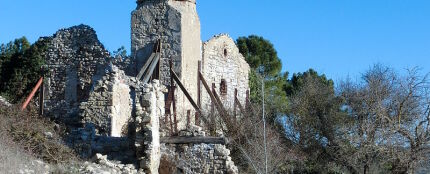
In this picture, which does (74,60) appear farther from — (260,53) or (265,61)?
(260,53)

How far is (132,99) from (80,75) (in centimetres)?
562

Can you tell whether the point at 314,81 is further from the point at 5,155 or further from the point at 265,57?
the point at 5,155

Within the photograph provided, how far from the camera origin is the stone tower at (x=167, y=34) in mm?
25016

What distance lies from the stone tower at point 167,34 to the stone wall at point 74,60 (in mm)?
1410

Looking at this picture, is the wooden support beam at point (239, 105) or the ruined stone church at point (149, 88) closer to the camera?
the ruined stone church at point (149, 88)

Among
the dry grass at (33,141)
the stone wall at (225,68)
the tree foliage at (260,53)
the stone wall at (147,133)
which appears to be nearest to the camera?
the dry grass at (33,141)

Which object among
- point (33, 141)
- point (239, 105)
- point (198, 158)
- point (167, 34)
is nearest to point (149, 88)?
point (198, 158)

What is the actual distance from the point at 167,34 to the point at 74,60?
3001mm

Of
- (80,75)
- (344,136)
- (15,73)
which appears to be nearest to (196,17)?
(80,75)

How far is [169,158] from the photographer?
19578 millimetres

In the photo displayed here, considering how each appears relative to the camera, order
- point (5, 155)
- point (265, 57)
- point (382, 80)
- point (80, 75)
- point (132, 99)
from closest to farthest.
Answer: point (5, 155)
point (132, 99)
point (80, 75)
point (382, 80)
point (265, 57)

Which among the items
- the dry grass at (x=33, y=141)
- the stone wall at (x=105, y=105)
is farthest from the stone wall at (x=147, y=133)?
the dry grass at (x=33, y=141)

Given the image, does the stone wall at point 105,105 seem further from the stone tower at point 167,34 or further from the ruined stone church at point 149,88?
the stone tower at point 167,34

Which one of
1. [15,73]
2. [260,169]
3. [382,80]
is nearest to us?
[260,169]
